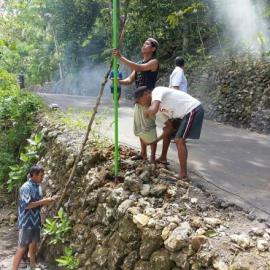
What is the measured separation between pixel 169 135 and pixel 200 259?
8.09 ft

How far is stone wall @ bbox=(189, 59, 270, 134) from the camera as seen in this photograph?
1048 centimetres

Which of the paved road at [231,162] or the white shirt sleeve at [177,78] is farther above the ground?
the white shirt sleeve at [177,78]

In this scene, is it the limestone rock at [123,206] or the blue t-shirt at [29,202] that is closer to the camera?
the limestone rock at [123,206]

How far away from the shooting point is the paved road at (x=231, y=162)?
5344mm

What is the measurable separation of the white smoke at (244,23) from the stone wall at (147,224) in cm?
812

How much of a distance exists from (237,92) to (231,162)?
4940mm

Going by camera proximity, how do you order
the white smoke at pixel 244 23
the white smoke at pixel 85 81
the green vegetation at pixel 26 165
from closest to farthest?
the green vegetation at pixel 26 165, the white smoke at pixel 244 23, the white smoke at pixel 85 81

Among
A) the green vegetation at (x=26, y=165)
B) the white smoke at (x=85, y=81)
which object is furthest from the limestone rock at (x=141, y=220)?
the white smoke at (x=85, y=81)

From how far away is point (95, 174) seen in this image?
6.34 metres

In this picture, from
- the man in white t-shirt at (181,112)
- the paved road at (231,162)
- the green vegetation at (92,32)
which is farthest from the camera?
the green vegetation at (92,32)

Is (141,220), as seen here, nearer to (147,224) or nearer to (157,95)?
(147,224)

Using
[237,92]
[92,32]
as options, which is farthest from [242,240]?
[92,32]

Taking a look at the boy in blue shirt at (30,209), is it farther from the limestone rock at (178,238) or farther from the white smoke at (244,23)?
the white smoke at (244,23)

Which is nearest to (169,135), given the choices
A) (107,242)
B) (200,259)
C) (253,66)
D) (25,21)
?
(107,242)
